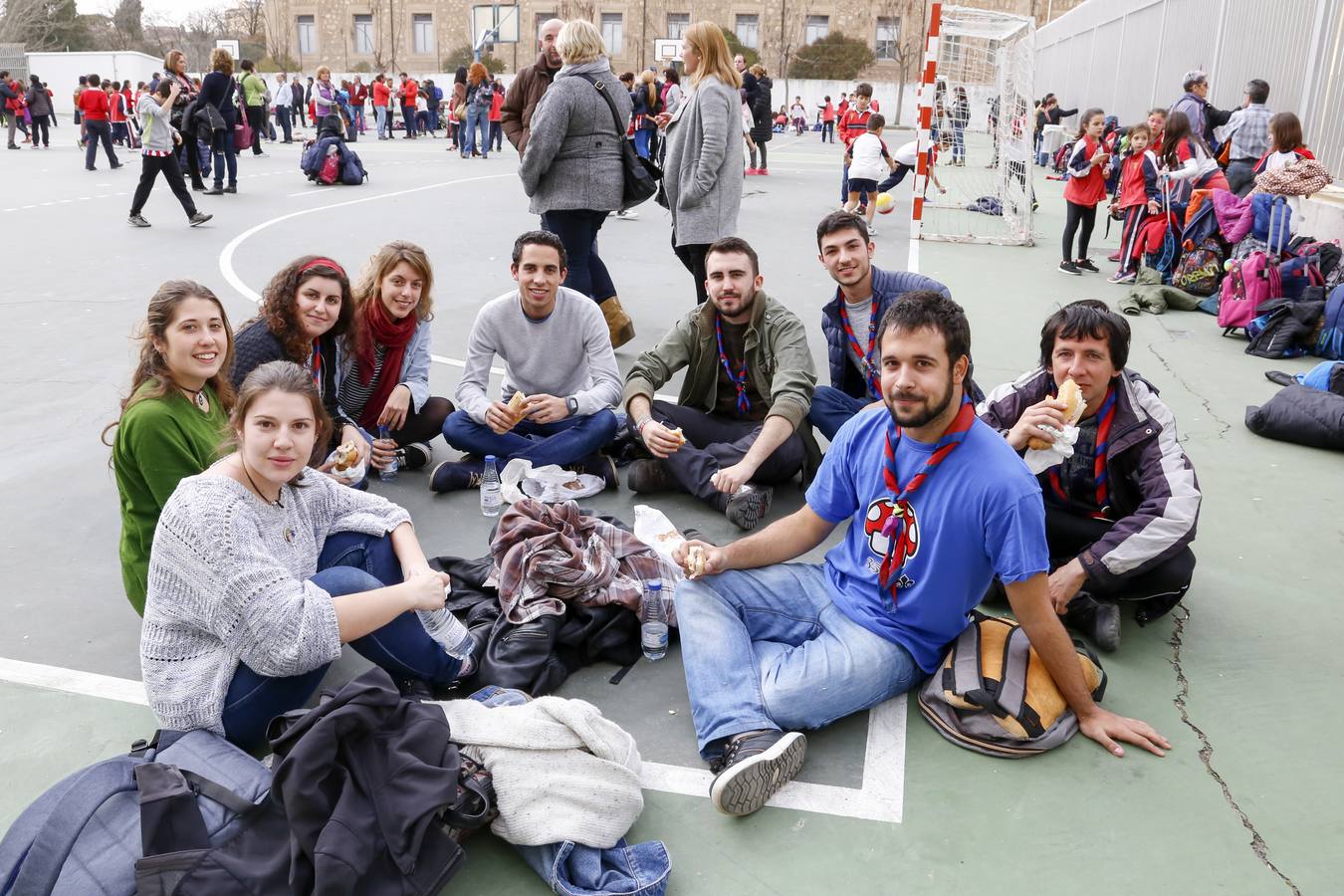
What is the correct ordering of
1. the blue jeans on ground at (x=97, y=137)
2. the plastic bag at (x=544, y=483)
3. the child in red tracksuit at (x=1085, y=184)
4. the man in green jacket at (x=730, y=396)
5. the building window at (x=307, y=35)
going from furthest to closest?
the building window at (x=307, y=35) < the blue jeans on ground at (x=97, y=137) < the child in red tracksuit at (x=1085, y=184) < the plastic bag at (x=544, y=483) < the man in green jacket at (x=730, y=396)

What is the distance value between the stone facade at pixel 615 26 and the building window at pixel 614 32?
6cm

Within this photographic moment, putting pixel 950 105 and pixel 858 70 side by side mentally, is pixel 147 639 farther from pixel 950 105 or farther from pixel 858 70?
pixel 858 70

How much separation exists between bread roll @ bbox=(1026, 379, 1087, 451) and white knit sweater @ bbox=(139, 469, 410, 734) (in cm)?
252

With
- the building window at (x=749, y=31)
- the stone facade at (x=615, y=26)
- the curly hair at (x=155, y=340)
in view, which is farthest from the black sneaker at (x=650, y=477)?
the building window at (x=749, y=31)

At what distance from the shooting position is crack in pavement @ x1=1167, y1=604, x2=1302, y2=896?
266 cm

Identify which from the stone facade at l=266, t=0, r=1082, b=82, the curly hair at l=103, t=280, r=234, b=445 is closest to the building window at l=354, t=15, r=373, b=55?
the stone facade at l=266, t=0, r=1082, b=82

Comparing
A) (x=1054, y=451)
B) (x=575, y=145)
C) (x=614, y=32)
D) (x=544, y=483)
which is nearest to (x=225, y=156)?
(x=575, y=145)

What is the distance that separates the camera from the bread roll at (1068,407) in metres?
3.64

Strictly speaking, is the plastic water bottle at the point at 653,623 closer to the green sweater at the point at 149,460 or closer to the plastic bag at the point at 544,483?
the plastic bag at the point at 544,483

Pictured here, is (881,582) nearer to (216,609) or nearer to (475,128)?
(216,609)

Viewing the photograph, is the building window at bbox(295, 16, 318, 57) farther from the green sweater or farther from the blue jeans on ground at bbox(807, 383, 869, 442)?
the green sweater

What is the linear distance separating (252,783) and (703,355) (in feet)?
10.5

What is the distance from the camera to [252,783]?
247 cm

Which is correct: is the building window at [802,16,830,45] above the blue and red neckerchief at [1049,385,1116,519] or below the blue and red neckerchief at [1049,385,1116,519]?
above
